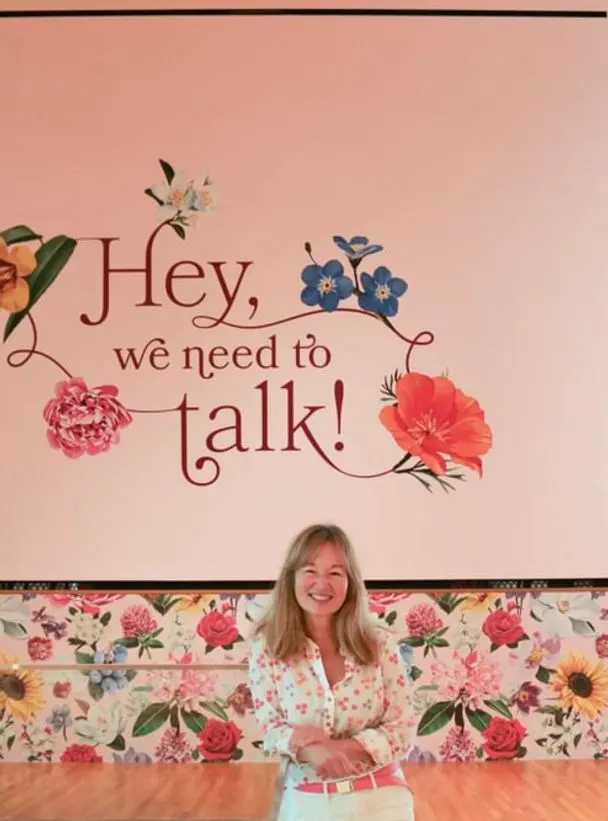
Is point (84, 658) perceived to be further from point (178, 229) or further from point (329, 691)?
point (329, 691)

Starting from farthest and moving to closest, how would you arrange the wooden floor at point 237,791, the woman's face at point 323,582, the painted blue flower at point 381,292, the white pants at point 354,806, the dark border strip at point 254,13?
the dark border strip at point 254,13 → the painted blue flower at point 381,292 → the woman's face at point 323,582 → the white pants at point 354,806 → the wooden floor at point 237,791

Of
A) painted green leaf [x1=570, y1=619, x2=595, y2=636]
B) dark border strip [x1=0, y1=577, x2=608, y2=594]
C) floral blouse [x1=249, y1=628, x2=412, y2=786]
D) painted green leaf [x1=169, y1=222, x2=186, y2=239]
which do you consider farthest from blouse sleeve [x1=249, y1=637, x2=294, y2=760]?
painted green leaf [x1=169, y1=222, x2=186, y2=239]

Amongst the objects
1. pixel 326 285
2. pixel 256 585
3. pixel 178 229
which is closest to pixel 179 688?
pixel 256 585

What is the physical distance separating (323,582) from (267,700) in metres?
0.27

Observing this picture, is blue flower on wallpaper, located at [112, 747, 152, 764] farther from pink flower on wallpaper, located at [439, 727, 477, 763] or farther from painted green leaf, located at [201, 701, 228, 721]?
pink flower on wallpaper, located at [439, 727, 477, 763]

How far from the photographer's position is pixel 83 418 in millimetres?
4324

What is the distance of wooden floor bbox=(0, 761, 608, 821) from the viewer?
72.4 inches

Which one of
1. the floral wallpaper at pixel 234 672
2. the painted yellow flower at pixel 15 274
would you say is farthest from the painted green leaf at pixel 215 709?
the painted yellow flower at pixel 15 274

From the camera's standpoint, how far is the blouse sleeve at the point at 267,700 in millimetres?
2111

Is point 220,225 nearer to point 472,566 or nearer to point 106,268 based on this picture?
point 106,268

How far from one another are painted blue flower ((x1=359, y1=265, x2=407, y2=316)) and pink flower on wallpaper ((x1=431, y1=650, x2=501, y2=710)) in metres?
1.42

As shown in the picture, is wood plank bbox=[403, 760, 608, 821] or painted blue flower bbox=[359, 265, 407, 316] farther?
painted blue flower bbox=[359, 265, 407, 316]

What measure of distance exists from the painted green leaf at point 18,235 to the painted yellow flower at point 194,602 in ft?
5.25

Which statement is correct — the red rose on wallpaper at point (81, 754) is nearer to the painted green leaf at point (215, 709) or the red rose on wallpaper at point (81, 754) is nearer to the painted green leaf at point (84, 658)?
the painted green leaf at point (84, 658)
